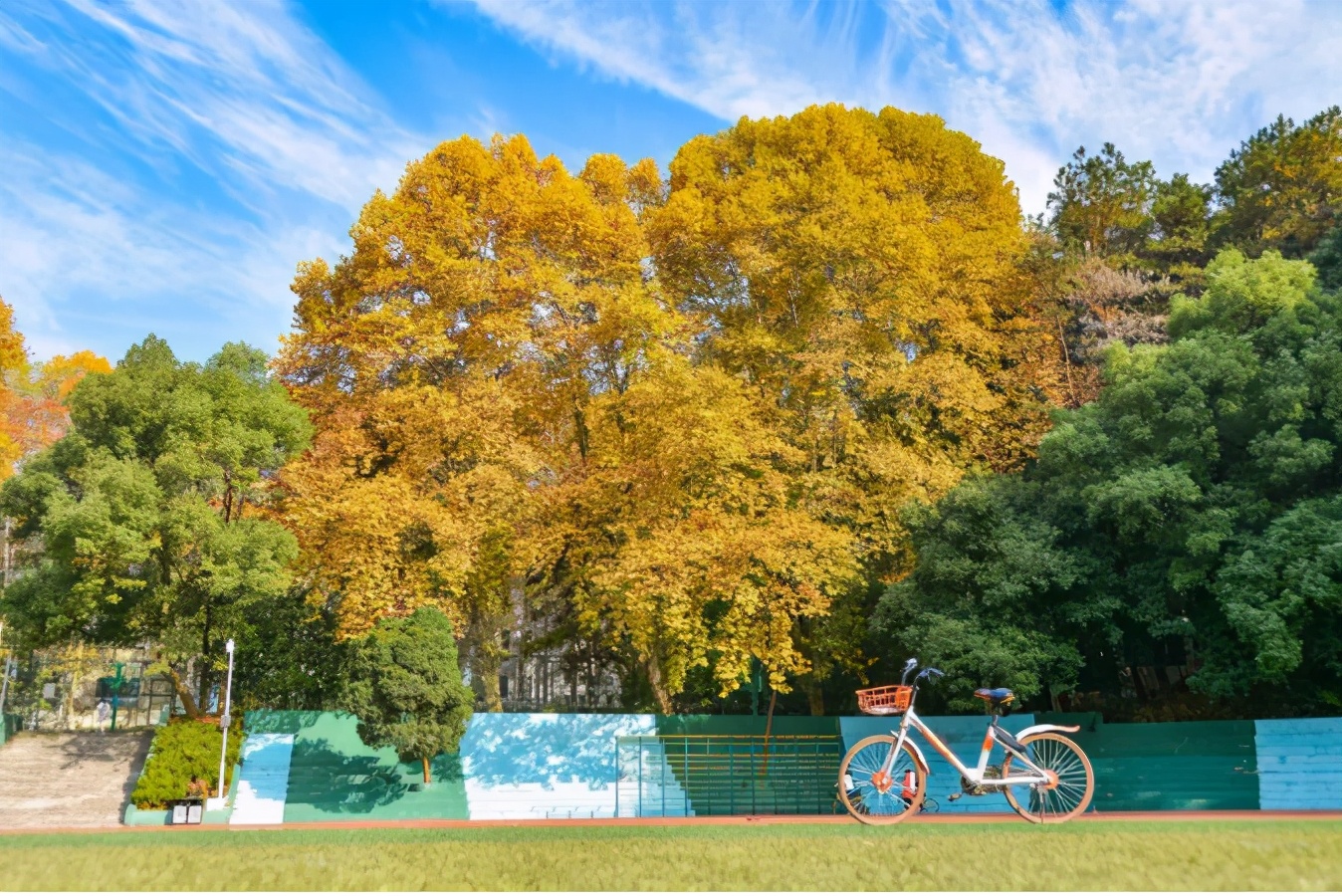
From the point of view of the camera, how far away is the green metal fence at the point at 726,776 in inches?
726

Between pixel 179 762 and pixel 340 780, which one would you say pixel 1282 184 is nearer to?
pixel 340 780

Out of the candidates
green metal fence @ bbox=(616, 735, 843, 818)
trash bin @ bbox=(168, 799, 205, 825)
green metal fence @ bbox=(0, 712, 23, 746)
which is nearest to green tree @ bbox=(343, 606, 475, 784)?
trash bin @ bbox=(168, 799, 205, 825)

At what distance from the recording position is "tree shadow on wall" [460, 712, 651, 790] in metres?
18.8

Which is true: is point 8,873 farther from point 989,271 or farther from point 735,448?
point 989,271

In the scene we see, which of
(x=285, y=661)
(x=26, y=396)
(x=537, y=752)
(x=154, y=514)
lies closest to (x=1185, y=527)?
(x=537, y=752)

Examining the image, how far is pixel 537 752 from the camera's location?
62.0 feet

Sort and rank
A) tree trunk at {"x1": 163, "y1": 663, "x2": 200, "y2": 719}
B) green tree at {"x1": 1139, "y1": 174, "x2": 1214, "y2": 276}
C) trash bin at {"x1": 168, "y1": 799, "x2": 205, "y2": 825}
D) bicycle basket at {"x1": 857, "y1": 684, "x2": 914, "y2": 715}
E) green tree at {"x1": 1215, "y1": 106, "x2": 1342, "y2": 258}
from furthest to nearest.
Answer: green tree at {"x1": 1139, "y1": 174, "x2": 1214, "y2": 276} → green tree at {"x1": 1215, "y1": 106, "x2": 1342, "y2": 258} → tree trunk at {"x1": 163, "y1": 663, "x2": 200, "y2": 719} → trash bin at {"x1": 168, "y1": 799, "x2": 205, "y2": 825} → bicycle basket at {"x1": 857, "y1": 684, "x2": 914, "y2": 715}

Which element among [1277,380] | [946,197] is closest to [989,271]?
[946,197]

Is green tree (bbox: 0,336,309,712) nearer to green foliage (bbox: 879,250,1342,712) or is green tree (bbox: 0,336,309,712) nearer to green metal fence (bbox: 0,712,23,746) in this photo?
green metal fence (bbox: 0,712,23,746)

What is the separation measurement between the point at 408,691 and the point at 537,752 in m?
2.60

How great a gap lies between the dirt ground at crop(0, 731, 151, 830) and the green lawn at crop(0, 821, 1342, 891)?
1076 centimetres

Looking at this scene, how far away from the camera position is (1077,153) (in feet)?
88.2

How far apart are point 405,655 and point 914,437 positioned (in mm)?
10688

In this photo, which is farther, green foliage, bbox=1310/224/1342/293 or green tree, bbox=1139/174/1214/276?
green tree, bbox=1139/174/1214/276
